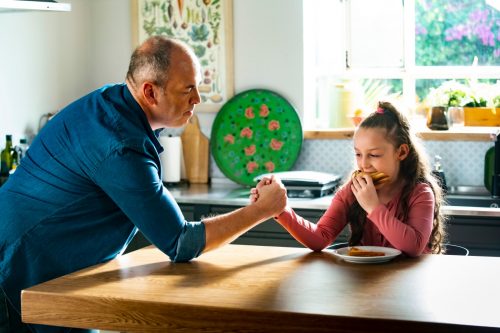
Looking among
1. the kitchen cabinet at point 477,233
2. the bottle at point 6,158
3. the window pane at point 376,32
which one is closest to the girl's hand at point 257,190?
the kitchen cabinet at point 477,233

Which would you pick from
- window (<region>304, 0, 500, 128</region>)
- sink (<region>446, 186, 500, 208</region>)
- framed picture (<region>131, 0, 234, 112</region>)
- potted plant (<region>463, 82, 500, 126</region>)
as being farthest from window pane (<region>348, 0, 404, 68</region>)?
sink (<region>446, 186, 500, 208</region>)

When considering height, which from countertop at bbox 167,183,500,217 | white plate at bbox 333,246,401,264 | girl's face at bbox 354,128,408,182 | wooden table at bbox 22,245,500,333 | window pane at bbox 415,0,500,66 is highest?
window pane at bbox 415,0,500,66

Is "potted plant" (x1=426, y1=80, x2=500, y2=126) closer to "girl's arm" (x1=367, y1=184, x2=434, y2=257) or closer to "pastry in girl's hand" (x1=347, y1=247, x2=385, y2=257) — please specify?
"girl's arm" (x1=367, y1=184, x2=434, y2=257)

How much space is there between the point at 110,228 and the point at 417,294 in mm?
934

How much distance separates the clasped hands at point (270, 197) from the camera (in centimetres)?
261

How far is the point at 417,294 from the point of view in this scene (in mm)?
2127

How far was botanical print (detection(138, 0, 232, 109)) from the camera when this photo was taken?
15.3 feet

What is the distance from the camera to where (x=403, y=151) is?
2.90m

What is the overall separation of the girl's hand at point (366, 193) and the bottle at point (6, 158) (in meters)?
2.05

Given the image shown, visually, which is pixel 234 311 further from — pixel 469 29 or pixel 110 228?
pixel 469 29

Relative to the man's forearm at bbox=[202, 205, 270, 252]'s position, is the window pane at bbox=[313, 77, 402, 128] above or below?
above

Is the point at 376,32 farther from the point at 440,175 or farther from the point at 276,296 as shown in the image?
the point at 276,296

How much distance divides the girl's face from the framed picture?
189 cm

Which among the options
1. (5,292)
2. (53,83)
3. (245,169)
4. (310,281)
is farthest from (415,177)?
(53,83)
